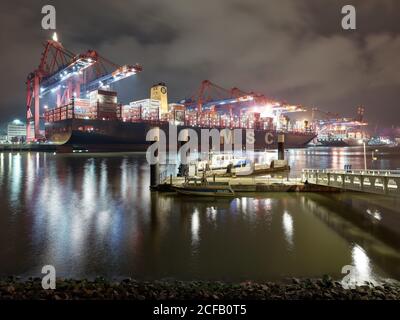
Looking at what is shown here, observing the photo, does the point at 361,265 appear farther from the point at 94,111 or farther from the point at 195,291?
the point at 94,111

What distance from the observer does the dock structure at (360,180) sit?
1614 cm

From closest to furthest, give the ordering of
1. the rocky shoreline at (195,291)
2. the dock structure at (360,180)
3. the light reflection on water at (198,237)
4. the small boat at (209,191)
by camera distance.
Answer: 1. the rocky shoreline at (195,291)
2. the light reflection on water at (198,237)
3. the dock structure at (360,180)
4. the small boat at (209,191)

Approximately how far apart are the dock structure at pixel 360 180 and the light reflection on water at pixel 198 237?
4.70ft

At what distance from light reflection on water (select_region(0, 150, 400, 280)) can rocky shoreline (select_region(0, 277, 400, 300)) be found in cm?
115

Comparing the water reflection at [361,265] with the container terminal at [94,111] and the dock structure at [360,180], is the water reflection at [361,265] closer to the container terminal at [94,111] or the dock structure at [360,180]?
the dock structure at [360,180]

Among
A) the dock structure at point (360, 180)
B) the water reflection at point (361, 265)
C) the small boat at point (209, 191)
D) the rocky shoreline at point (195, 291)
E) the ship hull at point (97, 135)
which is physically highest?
the ship hull at point (97, 135)

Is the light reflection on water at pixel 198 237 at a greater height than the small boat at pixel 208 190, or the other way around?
the small boat at pixel 208 190

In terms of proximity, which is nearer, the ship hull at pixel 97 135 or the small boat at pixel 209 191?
the small boat at pixel 209 191

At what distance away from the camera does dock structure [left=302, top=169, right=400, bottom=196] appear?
16.1 m

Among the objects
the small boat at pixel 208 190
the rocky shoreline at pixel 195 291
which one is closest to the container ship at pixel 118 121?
the small boat at pixel 208 190

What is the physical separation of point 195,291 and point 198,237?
6.15m

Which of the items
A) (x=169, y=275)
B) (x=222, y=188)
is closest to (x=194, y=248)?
(x=169, y=275)
